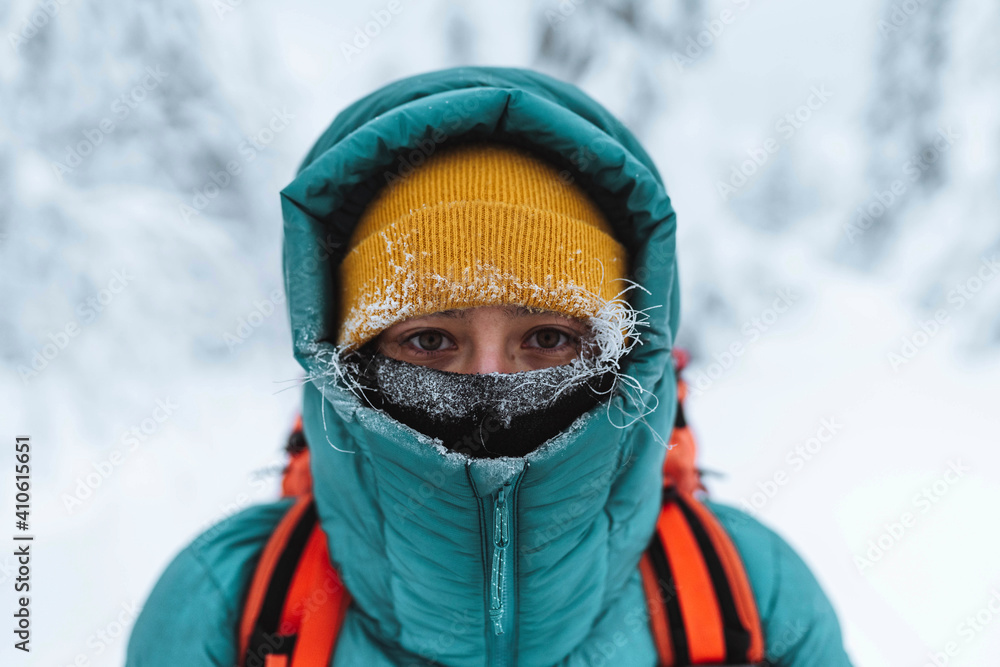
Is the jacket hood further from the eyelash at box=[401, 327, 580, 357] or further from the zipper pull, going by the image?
the eyelash at box=[401, 327, 580, 357]

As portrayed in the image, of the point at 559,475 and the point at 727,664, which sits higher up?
the point at 559,475

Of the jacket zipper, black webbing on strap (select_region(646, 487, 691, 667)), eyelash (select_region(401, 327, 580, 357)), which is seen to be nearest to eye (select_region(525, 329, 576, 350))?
eyelash (select_region(401, 327, 580, 357))

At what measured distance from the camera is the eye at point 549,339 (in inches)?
50.8

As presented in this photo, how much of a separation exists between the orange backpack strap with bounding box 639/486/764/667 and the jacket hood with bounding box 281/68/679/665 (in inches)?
5.1

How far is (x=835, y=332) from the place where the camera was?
12.8 feet

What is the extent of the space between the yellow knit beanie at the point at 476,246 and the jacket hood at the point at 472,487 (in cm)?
6

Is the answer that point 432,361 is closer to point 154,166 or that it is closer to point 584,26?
point 154,166

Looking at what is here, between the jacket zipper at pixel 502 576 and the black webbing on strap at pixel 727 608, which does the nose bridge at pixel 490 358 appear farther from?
the black webbing on strap at pixel 727 608

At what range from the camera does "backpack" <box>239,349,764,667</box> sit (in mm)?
1253

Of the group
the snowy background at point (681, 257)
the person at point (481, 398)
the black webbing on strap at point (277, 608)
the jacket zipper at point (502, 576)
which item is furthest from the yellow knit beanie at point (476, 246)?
the snowy background at point (681, 257)

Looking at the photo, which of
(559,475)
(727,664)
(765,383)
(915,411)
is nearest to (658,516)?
(727,664)

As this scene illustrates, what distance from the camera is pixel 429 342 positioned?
4.25ft

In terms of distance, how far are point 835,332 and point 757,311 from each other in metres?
0.51

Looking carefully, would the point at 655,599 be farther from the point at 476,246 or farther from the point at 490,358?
the point at 476,246
